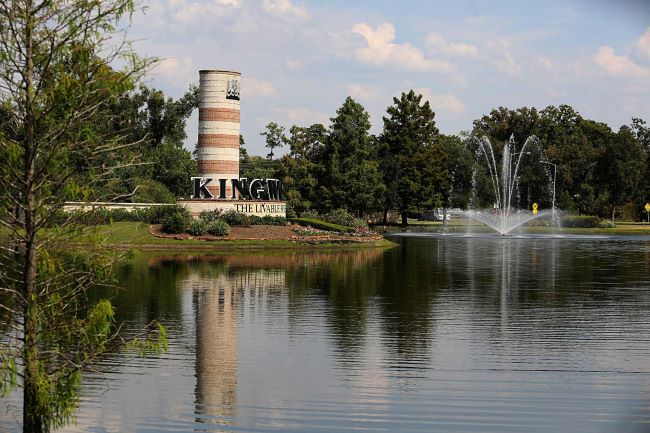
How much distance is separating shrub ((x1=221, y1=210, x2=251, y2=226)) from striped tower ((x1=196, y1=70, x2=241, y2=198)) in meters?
2.83

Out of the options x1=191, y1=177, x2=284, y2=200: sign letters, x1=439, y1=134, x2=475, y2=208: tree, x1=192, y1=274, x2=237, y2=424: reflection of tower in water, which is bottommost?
x1=192, y1=274, x2=237, y2=424: reflection of tower in water

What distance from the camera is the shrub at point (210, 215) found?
63.0 m

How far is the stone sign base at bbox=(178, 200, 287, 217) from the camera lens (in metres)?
65.0

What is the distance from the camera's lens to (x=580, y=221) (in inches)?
4345

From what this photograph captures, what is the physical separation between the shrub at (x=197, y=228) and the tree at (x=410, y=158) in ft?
145

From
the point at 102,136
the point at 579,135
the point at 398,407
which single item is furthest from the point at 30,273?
the point at 579,135

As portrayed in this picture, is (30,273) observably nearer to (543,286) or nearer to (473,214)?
(543,286)

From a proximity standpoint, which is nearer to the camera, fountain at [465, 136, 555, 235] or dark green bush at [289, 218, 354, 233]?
dark green bush at [289, 218, 354, 233]

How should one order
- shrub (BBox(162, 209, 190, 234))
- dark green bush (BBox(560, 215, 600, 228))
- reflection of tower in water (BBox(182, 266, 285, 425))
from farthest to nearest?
1. dark green bush (BBox(560, 215, 600, 228))
2. shrub (BBox(162, 209, 190, 234))
3. reflection of tower in water (BBox(182, 266, 285, 425))

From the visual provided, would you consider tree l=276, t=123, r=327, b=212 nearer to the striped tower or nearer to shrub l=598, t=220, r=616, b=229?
the striped tower

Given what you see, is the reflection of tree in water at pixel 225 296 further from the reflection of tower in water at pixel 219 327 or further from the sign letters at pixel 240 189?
the sign letters at pixel 240 189

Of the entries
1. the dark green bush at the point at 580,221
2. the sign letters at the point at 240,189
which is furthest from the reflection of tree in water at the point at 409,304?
the dark green bush at the point at 580,221

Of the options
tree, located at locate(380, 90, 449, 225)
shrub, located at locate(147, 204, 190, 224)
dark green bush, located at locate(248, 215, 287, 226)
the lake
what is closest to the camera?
the lake

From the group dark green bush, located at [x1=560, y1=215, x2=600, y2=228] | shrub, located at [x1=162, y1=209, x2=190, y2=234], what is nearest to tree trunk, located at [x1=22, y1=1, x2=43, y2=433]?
shrub, located at [x1=162, y1=209, x2=190, y2=234]
